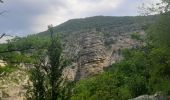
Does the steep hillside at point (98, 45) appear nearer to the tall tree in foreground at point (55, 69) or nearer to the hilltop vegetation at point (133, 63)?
the hilltop vegetation at point (133, 63)

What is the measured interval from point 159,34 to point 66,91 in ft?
79.6

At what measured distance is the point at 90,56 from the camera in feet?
478

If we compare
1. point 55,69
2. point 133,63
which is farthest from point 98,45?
point 55,69

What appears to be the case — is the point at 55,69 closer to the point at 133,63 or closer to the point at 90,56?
the point at 133,63

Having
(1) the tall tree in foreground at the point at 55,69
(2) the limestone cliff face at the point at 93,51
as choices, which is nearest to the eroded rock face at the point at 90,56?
(2) the limestone cliff face at the point at 93,51

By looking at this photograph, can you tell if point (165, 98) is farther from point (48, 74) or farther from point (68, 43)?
point (68, 43)

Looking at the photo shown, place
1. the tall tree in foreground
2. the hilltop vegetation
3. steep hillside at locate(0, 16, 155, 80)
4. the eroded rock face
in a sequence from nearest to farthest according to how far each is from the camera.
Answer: the hilltop vegetation < the tall tree in foreground < the eroded rock face < steep hillside at locate(0, 16, 155, 80)

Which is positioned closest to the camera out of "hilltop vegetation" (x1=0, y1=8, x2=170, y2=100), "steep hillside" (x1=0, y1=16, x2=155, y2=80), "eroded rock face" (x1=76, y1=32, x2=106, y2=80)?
"hilltop vegetation" (x1=0, y1=8, x2=170, y2=100)

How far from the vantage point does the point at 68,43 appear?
15375cm

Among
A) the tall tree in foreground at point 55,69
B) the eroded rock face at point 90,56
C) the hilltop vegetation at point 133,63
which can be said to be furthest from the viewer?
the eroded rock face at point 90,56

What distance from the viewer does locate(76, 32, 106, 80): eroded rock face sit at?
139750 millimetres

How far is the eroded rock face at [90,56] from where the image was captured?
140 metres

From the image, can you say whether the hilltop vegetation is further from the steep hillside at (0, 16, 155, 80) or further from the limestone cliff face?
the steep hillside at (0, 16, 155, 80)

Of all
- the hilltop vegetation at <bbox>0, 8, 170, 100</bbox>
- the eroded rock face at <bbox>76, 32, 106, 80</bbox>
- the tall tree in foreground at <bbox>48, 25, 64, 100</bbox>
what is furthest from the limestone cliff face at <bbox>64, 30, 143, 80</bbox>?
the tall tree in foreground at <bbox>48, 25, 64, 100</bbox>
